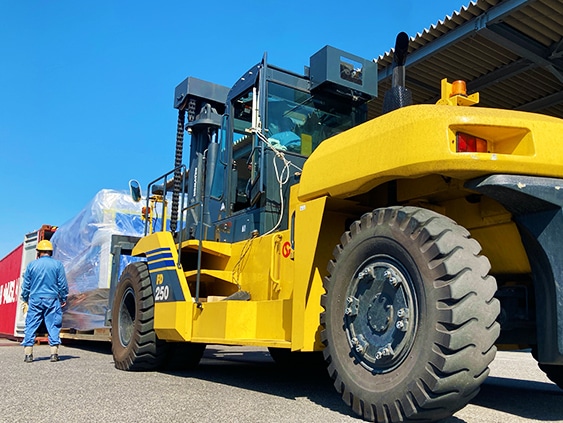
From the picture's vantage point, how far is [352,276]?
358 centimetres

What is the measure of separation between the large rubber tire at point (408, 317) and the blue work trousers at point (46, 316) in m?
5.20

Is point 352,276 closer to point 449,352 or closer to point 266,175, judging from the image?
point 449,352

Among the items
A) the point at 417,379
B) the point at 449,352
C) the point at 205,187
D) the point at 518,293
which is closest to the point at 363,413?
the point at 417,379

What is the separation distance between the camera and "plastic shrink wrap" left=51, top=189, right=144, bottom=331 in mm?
9672

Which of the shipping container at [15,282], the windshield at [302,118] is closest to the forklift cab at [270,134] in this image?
the windshield at [302,118]

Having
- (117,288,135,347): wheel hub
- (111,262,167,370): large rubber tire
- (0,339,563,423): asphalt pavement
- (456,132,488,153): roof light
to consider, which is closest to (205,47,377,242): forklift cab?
(111,262,167,370): large rubber tire

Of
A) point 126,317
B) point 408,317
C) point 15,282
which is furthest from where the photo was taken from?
point 15,282

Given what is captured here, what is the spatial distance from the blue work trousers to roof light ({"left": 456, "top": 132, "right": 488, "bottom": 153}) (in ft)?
20.8

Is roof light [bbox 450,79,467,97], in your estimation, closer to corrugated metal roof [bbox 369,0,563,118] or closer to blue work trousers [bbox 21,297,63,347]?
corrugated metal roof [bbox 369,0,563,118]

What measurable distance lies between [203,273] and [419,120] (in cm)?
302

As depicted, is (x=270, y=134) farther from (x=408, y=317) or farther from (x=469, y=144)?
(x=408, y=317)

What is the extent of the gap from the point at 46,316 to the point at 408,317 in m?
6.11

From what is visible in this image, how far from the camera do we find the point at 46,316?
7742 mm

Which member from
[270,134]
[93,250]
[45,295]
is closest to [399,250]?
[270,134]
